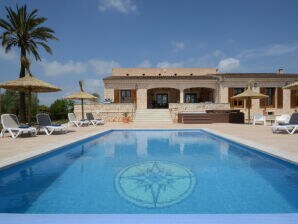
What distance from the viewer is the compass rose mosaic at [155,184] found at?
11.6 ft

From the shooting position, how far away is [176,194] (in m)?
3.75

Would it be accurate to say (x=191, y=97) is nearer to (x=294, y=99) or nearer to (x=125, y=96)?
(x=125, y=96)

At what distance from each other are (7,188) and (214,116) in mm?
15805

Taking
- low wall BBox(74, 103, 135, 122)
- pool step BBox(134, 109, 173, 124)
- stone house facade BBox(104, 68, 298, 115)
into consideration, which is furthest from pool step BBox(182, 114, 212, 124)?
stone house facade BBox(104, 68, 298, 115)

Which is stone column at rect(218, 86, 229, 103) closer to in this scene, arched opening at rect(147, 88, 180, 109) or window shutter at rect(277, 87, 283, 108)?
window shutter at rect(277, 87, 283, 108)

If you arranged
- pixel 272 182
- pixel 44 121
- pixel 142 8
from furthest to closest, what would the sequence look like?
pixel 142 8 < pixel 44 121 < pixel 272 182

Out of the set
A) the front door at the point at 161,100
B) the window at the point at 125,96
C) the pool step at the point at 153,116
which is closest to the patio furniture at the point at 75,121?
the pool step at the point at 153,116

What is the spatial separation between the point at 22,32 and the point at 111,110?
9.65 metres

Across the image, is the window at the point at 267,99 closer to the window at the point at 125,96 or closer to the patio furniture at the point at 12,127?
the window at the point at 125,96

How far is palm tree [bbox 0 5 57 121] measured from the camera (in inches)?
671

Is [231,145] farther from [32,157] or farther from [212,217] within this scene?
[32,157]

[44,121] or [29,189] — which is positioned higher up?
[44,121]

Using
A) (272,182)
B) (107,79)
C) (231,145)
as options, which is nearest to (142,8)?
(107,79)

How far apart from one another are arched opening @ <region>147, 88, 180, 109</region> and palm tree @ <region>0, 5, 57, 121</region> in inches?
558
